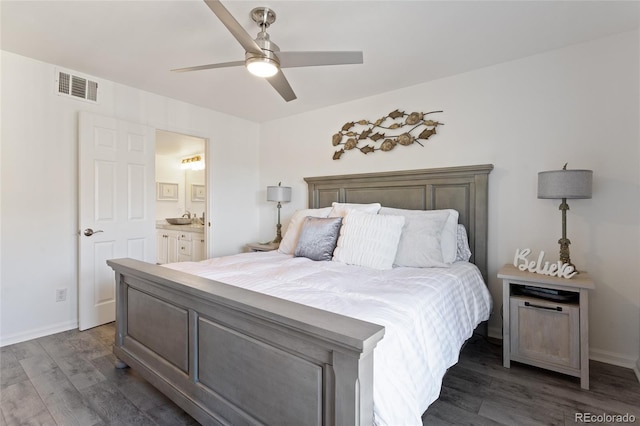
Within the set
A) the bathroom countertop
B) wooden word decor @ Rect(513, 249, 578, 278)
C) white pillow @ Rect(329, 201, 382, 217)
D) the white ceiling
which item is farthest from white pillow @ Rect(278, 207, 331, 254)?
the bathroom countertop

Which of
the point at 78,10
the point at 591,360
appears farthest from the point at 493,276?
the point at 78,10

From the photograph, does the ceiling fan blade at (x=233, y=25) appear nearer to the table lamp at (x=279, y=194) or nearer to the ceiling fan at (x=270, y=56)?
the ceiling fan at (x=270, y=56)

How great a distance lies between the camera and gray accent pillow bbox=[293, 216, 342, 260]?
8.42 feet

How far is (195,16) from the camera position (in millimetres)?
2021

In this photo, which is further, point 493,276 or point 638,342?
point 493,276

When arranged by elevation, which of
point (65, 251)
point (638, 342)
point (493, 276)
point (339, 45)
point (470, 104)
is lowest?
point (638, 342)

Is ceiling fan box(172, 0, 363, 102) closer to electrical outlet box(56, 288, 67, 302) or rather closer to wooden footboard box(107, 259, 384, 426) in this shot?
wooden footboard box(107, 259, 384, 426)

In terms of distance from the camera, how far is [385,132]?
131 inches

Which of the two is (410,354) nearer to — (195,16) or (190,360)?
(190,360)

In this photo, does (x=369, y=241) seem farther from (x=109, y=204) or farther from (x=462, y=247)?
(x=109, y=204)

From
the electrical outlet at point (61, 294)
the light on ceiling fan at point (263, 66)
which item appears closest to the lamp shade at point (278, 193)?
the light on ceiling fan at point (263, 66)

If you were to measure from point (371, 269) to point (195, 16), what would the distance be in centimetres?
211

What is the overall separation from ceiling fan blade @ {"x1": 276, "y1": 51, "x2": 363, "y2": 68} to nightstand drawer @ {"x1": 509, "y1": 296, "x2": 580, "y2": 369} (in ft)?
6.47

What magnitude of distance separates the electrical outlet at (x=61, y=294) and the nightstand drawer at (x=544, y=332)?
3816mm
